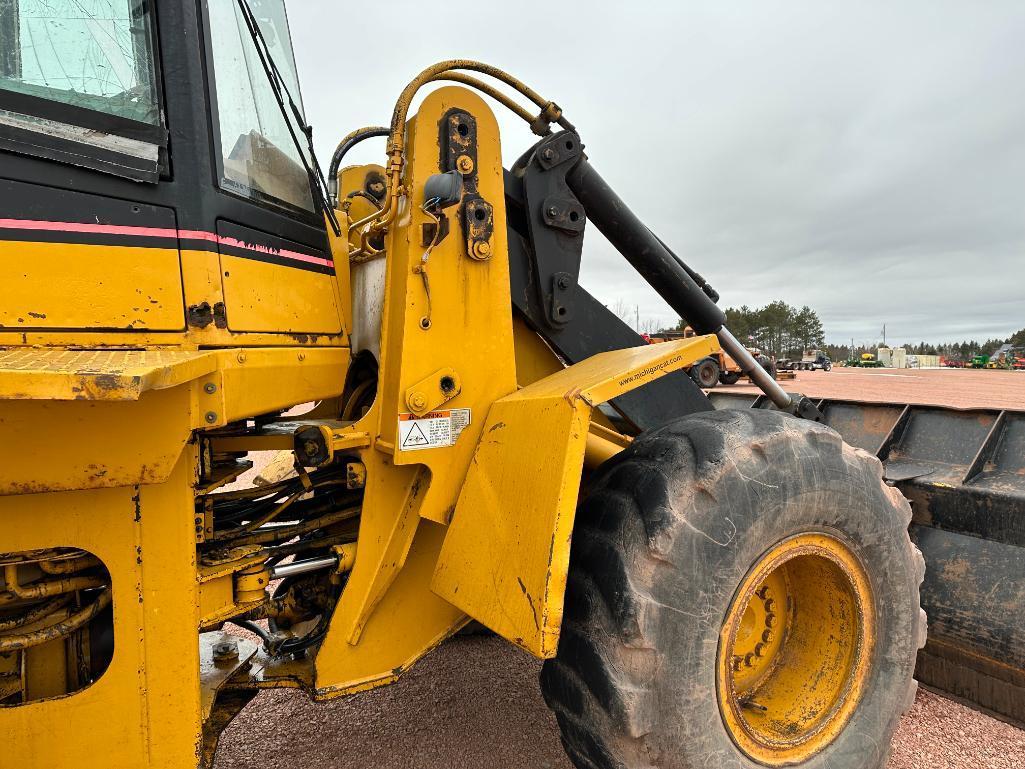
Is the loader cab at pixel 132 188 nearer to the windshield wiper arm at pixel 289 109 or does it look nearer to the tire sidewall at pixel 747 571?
the windshield wiper arm at pixel 289 109

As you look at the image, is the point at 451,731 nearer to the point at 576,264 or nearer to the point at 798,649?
the point at 798,649

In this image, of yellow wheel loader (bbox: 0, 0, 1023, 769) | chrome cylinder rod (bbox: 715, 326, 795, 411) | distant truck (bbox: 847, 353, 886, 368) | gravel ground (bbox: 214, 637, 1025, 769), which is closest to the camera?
yellow wheel loader (bbox: 0, 0, 1023, 769)

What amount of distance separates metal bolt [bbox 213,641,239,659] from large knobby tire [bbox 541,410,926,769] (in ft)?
→ 4.08

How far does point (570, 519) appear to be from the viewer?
5.89 ft

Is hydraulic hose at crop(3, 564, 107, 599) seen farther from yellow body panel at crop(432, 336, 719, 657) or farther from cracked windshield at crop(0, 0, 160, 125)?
cracked windshield at crop(0, 0, 160, 125)

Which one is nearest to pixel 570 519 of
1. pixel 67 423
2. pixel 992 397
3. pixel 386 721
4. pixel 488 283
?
pixel 488 283

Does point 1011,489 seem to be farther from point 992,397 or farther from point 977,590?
point 992,397

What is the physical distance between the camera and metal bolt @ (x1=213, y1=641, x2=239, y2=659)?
2.42 meters

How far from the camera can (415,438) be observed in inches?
A: 80.4

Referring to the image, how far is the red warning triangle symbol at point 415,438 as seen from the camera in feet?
6.65

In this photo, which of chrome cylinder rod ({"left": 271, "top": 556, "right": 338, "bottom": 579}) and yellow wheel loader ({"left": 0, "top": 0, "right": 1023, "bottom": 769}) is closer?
yellow wheel loader ({"left": 0, "top": 0, "right": 1023, "bottom": 769})

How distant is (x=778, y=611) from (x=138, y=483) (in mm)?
2266

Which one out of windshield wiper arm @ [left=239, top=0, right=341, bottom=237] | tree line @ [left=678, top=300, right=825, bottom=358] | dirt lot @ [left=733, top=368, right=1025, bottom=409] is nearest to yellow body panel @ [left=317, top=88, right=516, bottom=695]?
windshield wiper arm @ [left=239, top=0, right=341, bottom=237]

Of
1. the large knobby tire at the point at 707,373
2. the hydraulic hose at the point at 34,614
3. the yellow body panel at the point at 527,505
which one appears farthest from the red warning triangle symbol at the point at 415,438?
the large knobby tire at the point at 707,373
